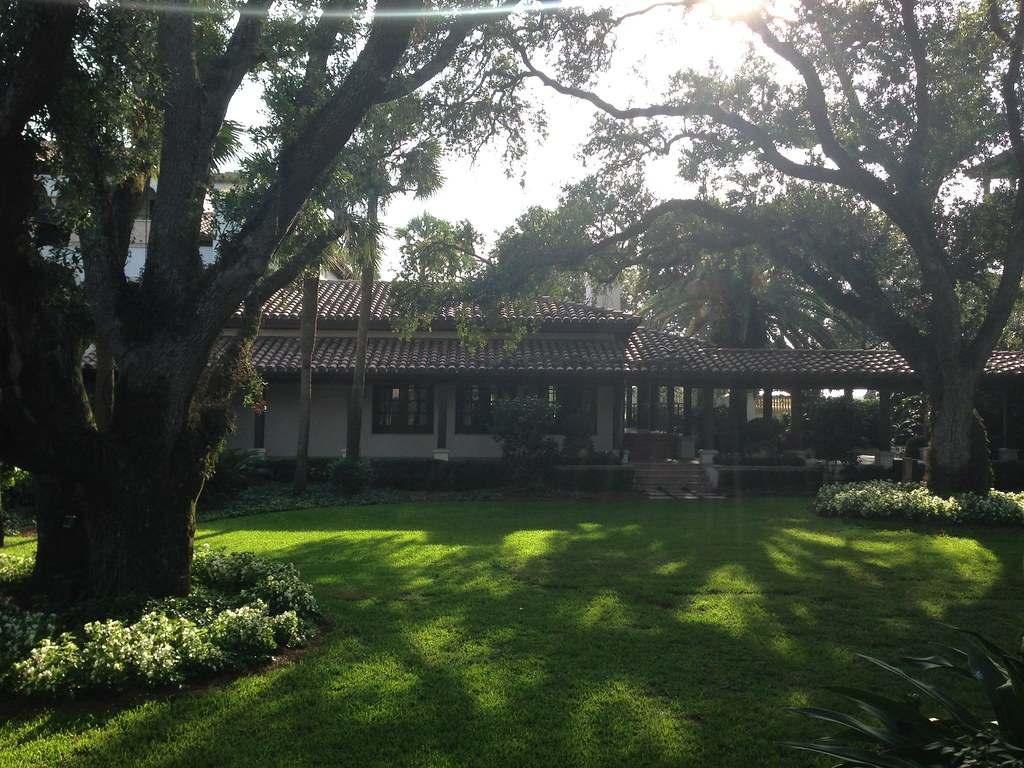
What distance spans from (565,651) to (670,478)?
15736 mm

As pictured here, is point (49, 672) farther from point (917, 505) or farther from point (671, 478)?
point (671, 478)

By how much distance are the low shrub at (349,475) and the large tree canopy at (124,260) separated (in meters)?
10.8

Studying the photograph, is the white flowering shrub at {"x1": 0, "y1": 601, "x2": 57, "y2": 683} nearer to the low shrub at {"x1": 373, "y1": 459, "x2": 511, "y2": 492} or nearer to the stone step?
the low shrub at {"x1": 373, "y1": 459, "x2": 511, "y2": 492}

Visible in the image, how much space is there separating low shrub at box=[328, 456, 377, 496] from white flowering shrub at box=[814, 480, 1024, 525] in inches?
407

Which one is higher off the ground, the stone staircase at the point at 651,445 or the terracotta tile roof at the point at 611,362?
the terracotta tile roof at the point at 611,362

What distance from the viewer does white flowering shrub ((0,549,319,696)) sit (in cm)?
524

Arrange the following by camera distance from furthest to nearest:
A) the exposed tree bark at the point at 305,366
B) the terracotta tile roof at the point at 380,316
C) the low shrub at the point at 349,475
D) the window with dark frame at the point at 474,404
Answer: the terracotta tile roof at the point at 380,316
the window with dark frame at the point at 474,404
the low shrub at the point at 349,475
the exposed tree bark at the point at 305,366

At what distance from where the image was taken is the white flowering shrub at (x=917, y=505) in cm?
1419

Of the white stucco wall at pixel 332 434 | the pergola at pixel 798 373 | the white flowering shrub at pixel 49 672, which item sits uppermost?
the pergola at pixel 798 373

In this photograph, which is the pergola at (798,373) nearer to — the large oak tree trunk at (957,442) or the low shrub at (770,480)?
the low shrub at (770,480)

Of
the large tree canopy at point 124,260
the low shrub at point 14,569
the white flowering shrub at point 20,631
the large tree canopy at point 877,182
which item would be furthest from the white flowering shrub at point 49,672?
the large tree canopy at point 877,182

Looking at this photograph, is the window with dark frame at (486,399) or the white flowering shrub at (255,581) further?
the window with dark frame at (486,399)

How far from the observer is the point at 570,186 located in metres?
16.0

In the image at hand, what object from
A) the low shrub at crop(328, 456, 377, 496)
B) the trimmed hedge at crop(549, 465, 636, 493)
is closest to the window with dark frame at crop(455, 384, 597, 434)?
the trimmed hedge at crop(549, 465, 636, 493)
